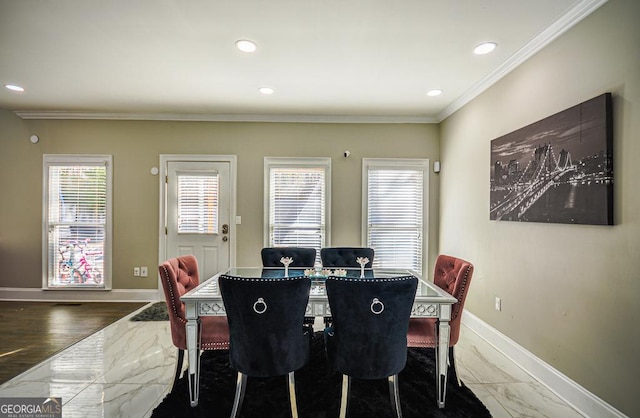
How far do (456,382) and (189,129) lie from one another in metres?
4.39

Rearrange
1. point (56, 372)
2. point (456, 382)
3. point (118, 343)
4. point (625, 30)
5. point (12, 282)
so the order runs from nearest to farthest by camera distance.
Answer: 1. point (625, 30)
2. point (456, 382)
3. point (56, 372)
4. point (118, 343)
5. point (12, 282)

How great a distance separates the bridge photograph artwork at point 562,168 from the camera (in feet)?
6.01

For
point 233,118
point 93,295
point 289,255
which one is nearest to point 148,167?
point 233,118

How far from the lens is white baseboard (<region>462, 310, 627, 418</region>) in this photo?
1879 millimetres

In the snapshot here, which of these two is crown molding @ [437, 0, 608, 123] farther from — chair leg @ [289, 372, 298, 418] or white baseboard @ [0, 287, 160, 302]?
white baseboard @ [0, 287, 160, 302]

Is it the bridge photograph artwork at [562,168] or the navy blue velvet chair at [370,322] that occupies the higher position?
the bridge photograph artwork at [562,168]

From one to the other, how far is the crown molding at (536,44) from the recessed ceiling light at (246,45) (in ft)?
7.46

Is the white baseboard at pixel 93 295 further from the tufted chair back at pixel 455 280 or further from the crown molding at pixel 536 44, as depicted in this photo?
the crown molding at pixel 536 44

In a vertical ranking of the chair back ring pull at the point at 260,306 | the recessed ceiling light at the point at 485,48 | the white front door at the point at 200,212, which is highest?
the recessed ceiling light at the point at 485,48

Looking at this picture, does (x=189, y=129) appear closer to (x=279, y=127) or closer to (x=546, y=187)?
(x=279, y=127)

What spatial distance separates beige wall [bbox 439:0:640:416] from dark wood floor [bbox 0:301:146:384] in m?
4.21

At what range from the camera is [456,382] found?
227cm

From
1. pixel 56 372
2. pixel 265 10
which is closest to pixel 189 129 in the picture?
pixel 265 10

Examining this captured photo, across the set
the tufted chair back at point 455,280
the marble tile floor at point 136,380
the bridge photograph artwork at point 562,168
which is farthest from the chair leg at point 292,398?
the bridge photograph artwork at point 562,168
